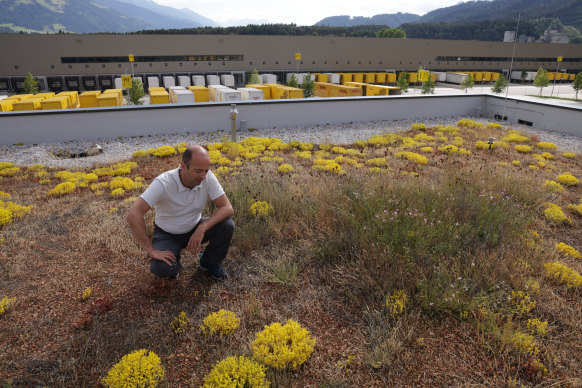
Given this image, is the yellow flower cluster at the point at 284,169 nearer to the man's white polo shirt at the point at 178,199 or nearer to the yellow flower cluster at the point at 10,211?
the man's white polo shirt at the point at 178,199

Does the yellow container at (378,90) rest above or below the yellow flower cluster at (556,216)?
above

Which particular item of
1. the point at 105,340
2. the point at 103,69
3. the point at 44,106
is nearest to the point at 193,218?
the point at 105,340

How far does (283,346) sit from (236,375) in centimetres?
42

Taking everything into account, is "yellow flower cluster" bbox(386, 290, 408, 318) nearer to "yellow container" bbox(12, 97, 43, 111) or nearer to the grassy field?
the grassy field

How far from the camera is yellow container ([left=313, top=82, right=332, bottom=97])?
27.8m

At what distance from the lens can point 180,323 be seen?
121 inches

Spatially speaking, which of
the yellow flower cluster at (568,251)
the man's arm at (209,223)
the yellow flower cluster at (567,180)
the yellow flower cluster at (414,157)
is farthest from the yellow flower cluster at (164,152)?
the yellow flower cluster at (567,180)

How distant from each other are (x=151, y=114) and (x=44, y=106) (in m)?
8.12

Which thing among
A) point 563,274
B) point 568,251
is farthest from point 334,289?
point 568,251

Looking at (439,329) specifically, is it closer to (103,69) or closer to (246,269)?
(246,269)

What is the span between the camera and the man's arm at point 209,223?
326 cm

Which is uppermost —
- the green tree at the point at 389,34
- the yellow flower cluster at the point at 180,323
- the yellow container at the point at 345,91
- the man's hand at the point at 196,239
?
the green tree at the point at 389,34

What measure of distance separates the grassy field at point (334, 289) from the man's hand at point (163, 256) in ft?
1.59

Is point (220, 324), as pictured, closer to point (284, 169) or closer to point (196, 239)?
point (196, 239)
